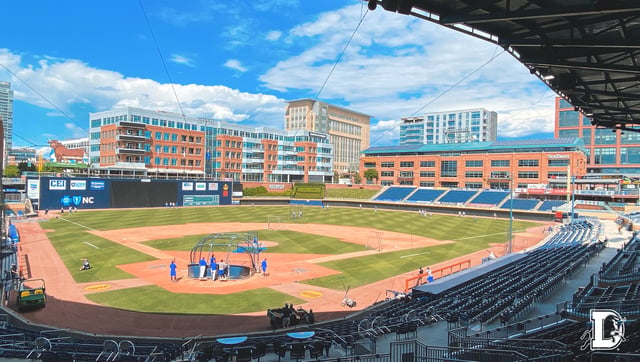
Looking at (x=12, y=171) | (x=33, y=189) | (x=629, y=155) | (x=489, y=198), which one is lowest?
(x=489, y=198)

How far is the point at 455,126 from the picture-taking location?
184m

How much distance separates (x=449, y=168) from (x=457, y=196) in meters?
18.4

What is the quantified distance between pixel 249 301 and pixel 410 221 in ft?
156

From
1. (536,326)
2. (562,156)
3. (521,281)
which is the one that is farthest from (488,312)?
(562,156)

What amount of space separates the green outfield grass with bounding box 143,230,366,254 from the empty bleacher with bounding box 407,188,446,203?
49499 millimetres

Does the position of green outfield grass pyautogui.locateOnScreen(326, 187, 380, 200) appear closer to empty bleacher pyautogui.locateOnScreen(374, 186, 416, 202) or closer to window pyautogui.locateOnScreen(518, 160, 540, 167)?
empty bleacher pyautogui.locateOnScreen(374, 186, 416, 202)

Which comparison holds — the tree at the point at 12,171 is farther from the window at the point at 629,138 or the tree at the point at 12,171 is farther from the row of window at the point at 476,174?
the window at the point at 629,138

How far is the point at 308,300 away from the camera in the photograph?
2327 centimetres

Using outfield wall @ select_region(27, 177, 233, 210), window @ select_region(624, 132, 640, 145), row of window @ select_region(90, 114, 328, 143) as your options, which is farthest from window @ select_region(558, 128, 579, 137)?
outfield wall @ select_region(27, 177, 233, 210)

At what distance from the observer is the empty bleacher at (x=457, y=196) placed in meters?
87.6

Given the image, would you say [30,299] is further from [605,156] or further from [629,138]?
[629,138]

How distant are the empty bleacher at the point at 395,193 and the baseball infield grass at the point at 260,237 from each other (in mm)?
22386

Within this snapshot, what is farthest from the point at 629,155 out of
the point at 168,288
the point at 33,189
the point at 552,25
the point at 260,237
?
the point at 33,189

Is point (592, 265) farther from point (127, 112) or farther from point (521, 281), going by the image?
point (127, 112)
